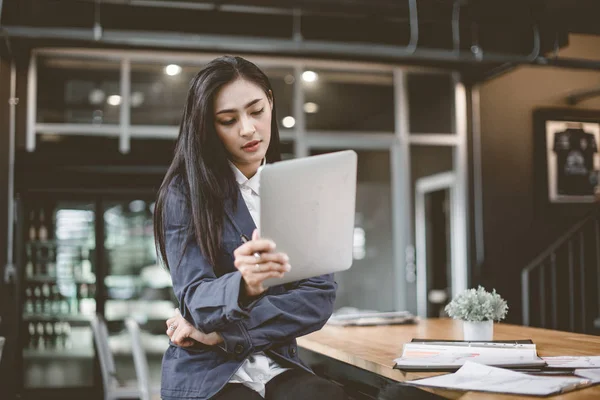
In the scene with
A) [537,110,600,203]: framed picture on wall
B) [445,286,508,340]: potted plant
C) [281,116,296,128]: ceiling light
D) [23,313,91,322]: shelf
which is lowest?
[23,313,91,322]: shelf

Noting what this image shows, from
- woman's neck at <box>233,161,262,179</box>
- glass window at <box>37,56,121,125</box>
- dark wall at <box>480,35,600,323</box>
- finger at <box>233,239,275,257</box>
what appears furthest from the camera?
dark wall at <box>480,35,600,323</box>

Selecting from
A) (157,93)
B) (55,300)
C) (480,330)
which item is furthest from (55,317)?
(480,330)

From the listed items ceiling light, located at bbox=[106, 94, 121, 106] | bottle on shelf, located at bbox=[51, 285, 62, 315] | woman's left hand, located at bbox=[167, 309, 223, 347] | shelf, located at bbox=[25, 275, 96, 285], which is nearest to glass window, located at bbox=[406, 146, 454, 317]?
ceiling light, located at bbox=[106, 94, 121, 106]

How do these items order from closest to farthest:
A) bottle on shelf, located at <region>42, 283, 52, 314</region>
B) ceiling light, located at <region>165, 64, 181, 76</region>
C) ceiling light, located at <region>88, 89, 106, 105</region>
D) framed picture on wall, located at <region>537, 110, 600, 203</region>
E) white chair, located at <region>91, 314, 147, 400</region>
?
white chair, located at <region>91, 314, 147, 400</region>
bottle on shelf, located at <region>42, 283, 52, 314</region>
ceiling light, located at <region>88, 89, 106, 105</region>
ceiling light, located at <region>165, 64, 181, 76</region>
framed picture on wall, located at <region>537, 110, 600, 203</region>

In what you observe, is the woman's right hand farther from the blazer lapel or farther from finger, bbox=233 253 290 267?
the blazer lapel

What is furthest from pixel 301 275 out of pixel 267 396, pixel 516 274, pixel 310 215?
pixel 516 274

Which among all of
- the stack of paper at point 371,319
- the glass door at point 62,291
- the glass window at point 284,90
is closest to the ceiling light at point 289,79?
the glass window at point 284,90

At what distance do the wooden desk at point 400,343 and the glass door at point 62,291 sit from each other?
3.88m

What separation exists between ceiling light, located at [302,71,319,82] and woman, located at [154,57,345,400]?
18.2 ft

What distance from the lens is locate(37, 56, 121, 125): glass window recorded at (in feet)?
21.2

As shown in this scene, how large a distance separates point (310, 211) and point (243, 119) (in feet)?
1.07

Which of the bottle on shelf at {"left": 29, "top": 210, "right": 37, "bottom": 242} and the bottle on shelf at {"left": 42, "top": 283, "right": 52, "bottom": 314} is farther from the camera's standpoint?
the bottle on shelf at {"left": 42, "top": 283, "right": 52, "bottom": 314}

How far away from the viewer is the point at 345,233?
4.93 feet

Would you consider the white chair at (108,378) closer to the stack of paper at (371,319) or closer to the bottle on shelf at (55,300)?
the stack of paper at (371,319)
